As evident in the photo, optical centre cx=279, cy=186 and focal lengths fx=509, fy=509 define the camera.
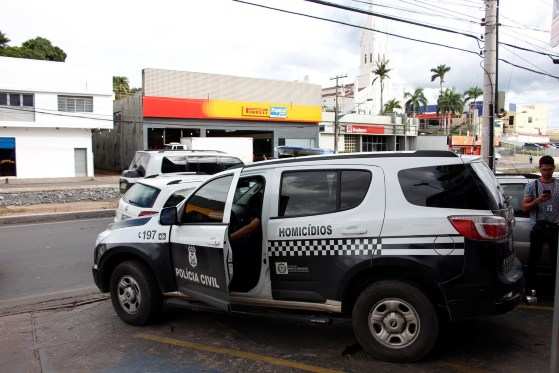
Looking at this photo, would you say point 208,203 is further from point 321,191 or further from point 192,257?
point 321,191

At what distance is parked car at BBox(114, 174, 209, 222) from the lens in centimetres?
790

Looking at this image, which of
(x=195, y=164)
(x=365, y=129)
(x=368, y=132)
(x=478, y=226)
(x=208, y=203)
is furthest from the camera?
(x=368, y=132)

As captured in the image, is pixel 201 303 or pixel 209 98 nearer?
pixel 201 303

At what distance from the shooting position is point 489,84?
40.7ft

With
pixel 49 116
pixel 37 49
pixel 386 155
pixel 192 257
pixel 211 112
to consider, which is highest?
pixel 37 49

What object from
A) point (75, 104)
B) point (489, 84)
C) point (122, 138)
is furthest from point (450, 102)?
point (489, 84)

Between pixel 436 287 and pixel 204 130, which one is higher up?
pixel 204 130

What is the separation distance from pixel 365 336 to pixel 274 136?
4211 cm

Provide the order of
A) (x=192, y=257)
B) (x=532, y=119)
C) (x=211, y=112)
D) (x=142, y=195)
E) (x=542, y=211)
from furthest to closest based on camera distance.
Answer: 1. (x=532, y=119)
2. (x=211, y=112)
3. (x=142, y=195)
4. (x=542, y=211)
5. (x=192, y=257)

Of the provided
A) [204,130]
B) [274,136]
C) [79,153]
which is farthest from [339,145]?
[79,153]

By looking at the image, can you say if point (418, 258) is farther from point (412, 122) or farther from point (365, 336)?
point (412, 122)

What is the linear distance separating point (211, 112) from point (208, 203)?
1459 inches

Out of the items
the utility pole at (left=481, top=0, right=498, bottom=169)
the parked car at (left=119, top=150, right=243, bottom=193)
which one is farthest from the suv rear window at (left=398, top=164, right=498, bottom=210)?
the utility pole at (left=481, top=0, right=498, bottom=169)

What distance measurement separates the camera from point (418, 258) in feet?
13.5
